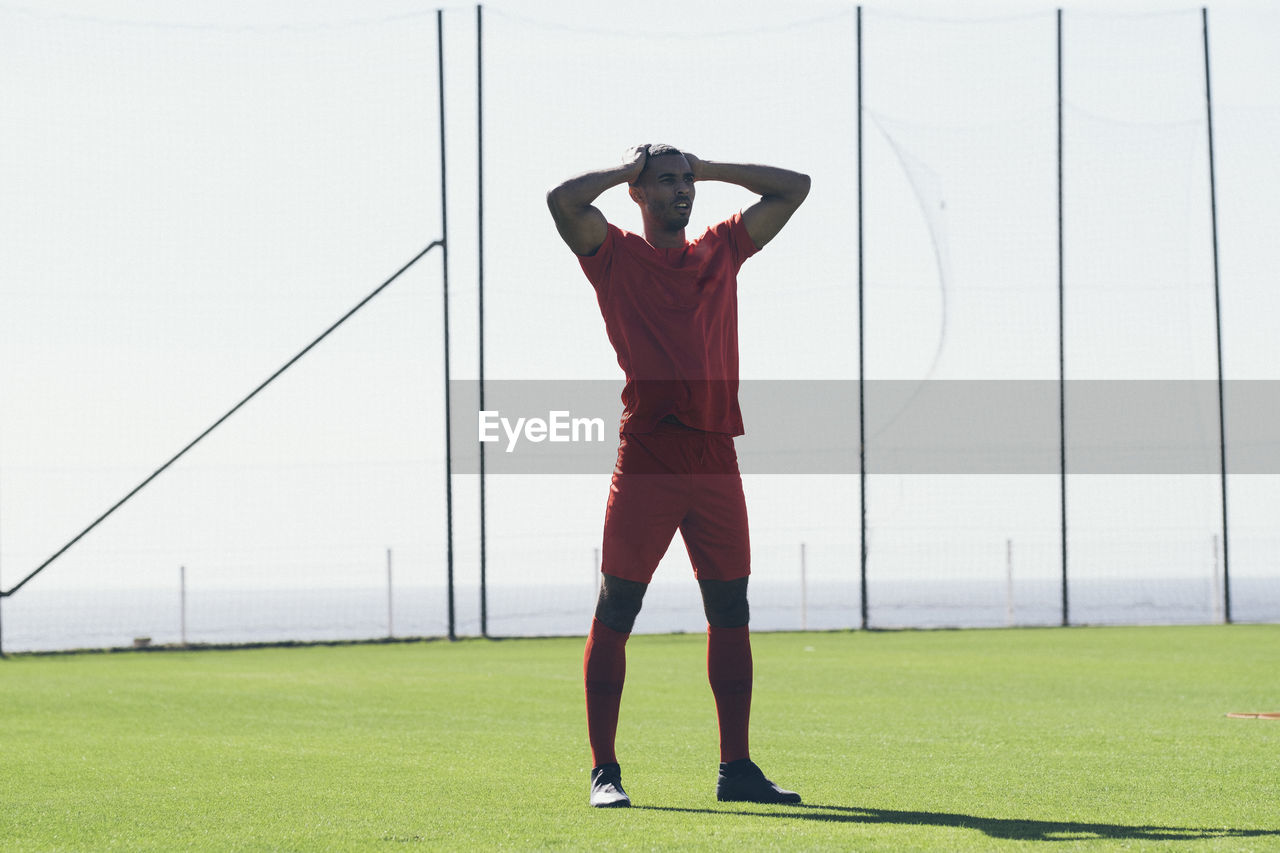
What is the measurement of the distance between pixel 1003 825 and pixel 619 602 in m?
1.16

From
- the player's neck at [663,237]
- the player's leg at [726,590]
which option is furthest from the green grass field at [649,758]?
the player's neck at [663,237]

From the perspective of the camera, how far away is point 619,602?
154 inches

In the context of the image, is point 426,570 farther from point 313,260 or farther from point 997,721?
point 997,721

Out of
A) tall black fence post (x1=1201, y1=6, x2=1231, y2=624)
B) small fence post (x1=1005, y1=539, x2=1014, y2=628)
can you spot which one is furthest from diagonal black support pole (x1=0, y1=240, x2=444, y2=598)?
tall black fence post (x1=1201, y1=6, x2=1231, y2=624)

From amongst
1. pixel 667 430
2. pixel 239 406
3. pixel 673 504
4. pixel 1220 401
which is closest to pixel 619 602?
pixel 673 504

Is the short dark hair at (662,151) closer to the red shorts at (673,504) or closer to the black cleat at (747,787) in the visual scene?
the red shorts at (673,504)

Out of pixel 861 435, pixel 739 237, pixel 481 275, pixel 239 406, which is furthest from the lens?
pixel 861 435

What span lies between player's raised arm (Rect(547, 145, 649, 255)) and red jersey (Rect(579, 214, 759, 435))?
0.05m

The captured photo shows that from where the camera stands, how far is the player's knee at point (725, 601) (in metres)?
3.99

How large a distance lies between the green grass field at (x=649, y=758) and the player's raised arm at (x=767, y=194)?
161cm

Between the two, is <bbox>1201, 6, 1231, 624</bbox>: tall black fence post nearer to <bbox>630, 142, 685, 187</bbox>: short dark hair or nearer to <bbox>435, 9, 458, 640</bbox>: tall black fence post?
<bbox>435, 9, 458, 640</bbox>: tall black fence post

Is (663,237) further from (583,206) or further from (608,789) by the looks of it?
(608,789)

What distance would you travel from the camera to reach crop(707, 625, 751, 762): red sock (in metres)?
3.96

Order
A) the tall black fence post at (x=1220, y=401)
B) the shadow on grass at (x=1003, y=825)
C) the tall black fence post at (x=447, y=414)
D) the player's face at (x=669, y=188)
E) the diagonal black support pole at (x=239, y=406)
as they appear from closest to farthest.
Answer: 1. the shadow on grass at (x=1003, y=825)
2. the player's face at (x=669, y=188)
3. the diagonal black support pole at (x=239, y=406)
4. the tall black fence post at (x=447, y=414)
5. the tall black fence post at (x=1220, y=401)
